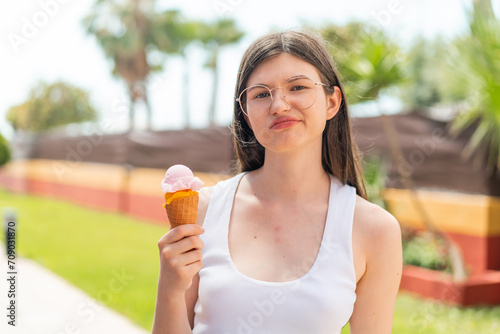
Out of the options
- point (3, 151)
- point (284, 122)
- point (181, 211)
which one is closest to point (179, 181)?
point (181, 211)

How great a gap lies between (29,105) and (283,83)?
3916 cm

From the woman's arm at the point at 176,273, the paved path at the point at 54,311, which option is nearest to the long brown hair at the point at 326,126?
the woman's arm at the point at 176,273

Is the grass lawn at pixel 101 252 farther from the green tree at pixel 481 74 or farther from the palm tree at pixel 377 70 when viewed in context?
the green tree at pixel 481 74

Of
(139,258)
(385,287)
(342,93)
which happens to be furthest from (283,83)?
(139,258)

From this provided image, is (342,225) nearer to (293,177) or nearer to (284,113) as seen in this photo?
(293,177)

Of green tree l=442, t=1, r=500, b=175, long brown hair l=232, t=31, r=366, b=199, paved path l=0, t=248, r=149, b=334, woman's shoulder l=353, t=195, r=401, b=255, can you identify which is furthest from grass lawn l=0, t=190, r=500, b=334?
woman's shoulder l=353, t=195, r=401, b=255

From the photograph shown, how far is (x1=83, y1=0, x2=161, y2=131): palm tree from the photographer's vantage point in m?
23.7

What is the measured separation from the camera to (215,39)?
2784 centimetres

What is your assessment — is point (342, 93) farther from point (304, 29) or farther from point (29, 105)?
point (29, 105)

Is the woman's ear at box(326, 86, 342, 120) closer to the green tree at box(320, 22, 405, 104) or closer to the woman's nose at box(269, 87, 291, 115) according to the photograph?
the woman's nose at box(269, 87, 291, 115)

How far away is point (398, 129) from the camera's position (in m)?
7.17

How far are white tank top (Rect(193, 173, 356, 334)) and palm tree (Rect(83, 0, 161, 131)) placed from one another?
22.6 meters

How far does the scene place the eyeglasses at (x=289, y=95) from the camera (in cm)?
160

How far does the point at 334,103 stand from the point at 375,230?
46 centimetres
